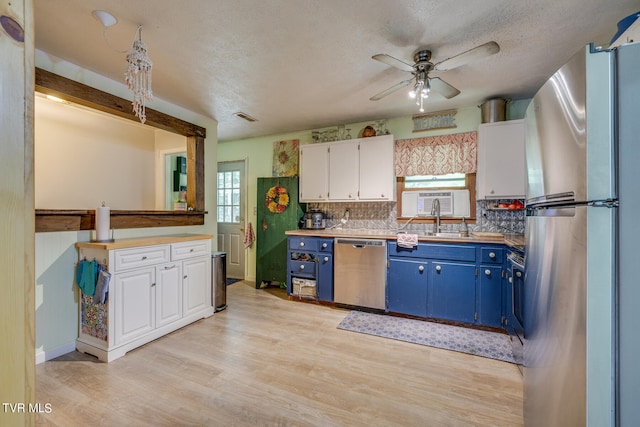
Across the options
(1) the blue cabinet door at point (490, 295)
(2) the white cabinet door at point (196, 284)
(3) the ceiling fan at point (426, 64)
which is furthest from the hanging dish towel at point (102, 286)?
(1) the blue cabinet door at point (490, 295)

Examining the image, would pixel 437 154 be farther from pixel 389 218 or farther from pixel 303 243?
pixel 303 243

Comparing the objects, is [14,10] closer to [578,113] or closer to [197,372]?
[578,113]

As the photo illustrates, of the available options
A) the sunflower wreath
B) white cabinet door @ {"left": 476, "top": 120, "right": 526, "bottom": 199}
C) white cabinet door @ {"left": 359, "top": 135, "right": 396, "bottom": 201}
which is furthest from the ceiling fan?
the sunflower wreath

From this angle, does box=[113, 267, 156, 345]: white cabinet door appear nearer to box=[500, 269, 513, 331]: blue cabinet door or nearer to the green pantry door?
the green pantry door

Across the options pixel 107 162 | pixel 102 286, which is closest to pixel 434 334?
pixel 102 286

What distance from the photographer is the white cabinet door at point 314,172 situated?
3.91 meters

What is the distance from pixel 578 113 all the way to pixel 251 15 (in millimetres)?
1817

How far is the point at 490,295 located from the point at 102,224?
12.2ft

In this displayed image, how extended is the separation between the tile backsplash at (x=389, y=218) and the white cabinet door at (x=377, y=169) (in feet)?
1.01

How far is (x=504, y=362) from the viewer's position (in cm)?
222

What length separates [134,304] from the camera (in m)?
2.36

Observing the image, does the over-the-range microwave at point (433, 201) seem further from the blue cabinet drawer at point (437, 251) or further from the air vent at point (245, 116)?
the air vent at point (245, 116)

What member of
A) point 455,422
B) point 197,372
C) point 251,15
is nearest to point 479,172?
point 455,422

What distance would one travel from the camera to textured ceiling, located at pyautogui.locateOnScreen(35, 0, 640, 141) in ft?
5.55
